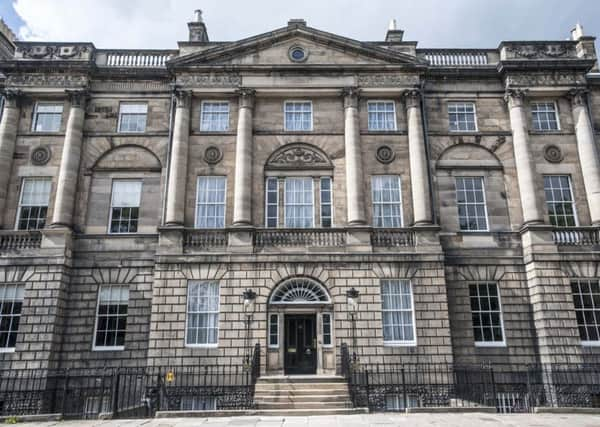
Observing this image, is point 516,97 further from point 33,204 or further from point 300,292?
point 33,204

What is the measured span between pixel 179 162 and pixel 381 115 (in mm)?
9517

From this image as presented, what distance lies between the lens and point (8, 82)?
70.8 ft

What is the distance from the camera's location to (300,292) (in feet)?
63.1

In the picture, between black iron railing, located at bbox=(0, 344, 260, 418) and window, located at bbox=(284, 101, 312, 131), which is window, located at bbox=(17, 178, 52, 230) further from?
window, located at bbox=(284, 101, 312, 131)

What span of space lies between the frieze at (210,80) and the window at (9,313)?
11.3 m

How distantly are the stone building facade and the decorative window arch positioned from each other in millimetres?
80

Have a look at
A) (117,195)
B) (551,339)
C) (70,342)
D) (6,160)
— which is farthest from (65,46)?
(551,339)

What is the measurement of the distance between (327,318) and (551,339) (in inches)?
343

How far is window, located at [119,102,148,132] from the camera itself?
72.1 ft

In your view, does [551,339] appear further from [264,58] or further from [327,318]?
[264,58]

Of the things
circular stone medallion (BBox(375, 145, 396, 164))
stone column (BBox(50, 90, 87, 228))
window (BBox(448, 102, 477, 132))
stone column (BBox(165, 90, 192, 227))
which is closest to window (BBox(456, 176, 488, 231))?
window (BBox(448, 102, 477, 132))

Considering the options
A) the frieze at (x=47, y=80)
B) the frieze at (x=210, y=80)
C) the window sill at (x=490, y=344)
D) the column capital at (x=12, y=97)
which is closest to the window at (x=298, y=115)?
the frieze at (x=210, y=80)

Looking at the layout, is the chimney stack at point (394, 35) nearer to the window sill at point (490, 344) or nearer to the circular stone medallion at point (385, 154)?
the circular stone medallion at point (385, 154)

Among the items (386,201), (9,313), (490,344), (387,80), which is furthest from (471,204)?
(9,313)
